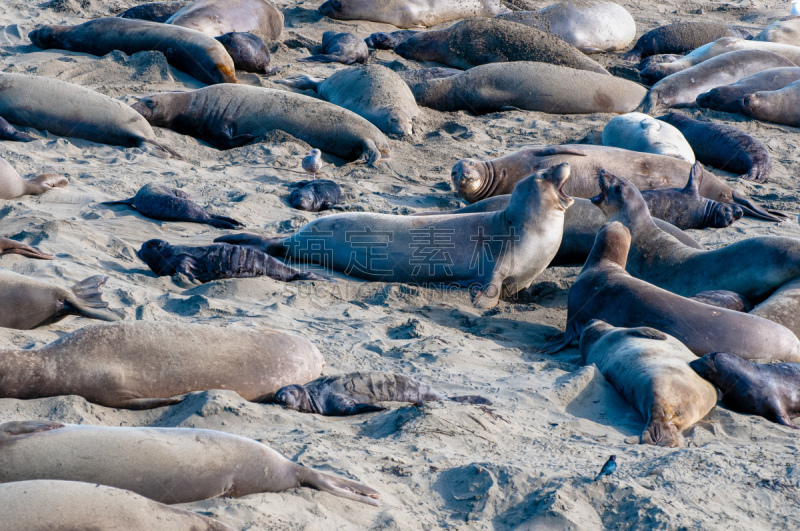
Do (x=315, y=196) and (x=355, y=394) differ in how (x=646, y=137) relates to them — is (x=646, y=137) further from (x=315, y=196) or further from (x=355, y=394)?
(x=355, y=394)

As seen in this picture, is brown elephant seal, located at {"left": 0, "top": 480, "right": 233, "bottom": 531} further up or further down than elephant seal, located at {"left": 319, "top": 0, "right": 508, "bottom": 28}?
further up

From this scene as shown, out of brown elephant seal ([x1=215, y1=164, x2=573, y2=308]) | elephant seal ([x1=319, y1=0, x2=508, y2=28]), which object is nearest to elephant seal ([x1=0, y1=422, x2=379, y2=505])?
brown elephant seal ([x1=215, y1=164, x2=573, y2=308])

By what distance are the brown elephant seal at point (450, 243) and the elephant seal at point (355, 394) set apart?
1802mm

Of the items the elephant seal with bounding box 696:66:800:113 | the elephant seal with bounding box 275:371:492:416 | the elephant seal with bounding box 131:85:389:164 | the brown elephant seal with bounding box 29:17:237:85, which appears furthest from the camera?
the elephant seal with bounding box 696:66:800:113

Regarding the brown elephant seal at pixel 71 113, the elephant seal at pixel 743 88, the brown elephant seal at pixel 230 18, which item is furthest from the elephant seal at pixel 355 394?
the brown elephant seal at pixel 230 18

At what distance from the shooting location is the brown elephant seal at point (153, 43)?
836 cm

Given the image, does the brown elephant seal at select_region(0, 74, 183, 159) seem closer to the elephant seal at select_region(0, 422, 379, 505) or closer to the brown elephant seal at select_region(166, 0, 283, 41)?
the brown elephant seal at select_region(166, 0, 283, 41)

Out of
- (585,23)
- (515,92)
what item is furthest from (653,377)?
(585,23)

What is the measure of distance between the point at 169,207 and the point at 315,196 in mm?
1115

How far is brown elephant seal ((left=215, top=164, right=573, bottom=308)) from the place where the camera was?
17.4 feet

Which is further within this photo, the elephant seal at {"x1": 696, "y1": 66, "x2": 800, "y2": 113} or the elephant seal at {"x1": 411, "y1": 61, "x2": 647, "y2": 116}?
the elephant seal at {"x1": 696, "y1": 66, "x2": 800, "y2": 113}

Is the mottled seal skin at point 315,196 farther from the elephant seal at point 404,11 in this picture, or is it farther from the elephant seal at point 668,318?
the elephant seal at point 404,11

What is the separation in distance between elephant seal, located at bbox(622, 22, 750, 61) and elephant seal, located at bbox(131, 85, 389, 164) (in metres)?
5.54

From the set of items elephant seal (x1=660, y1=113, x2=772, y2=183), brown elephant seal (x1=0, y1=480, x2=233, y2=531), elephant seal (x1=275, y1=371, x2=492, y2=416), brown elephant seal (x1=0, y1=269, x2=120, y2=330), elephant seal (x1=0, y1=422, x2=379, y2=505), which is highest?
brown elephant seal (x1=0, y1=480, x2=233, y2=531)
